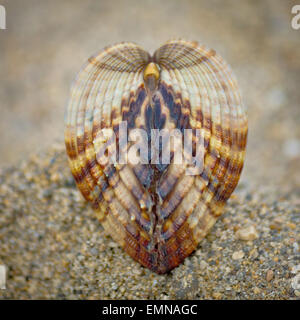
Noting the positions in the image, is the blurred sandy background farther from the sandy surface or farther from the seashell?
the seashell

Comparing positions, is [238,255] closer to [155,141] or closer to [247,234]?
[247,234]

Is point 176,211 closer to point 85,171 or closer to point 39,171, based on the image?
point 85,171

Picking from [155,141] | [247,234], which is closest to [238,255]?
[247,234]

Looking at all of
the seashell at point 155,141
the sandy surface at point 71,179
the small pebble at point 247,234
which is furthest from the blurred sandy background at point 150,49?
the seashell at point 155,141

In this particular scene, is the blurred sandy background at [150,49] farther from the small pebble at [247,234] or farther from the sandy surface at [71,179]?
the small pebble at [247,234]
